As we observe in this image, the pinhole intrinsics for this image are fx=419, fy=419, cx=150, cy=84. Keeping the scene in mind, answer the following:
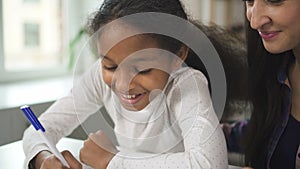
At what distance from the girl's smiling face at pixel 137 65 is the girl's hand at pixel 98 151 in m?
0.10

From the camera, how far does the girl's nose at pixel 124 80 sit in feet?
1.86

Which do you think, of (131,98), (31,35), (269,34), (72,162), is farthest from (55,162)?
(31,35)

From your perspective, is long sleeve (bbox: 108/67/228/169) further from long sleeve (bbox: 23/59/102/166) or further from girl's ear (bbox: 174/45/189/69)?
long sleeve (bbox: 23/59/102/166)

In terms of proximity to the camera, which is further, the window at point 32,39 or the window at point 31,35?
the window at point 31,35

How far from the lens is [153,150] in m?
0.67

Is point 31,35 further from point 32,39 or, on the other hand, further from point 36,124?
point 36,124

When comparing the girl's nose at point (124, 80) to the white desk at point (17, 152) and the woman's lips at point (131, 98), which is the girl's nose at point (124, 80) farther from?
the white desk at point (17, 152)

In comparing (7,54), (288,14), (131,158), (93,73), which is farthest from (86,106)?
(7,54)

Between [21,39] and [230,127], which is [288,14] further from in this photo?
[21,39]

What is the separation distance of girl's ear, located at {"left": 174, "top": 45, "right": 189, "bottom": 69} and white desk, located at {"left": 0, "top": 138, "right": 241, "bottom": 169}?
0.68ft

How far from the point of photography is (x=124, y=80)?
0.57 m

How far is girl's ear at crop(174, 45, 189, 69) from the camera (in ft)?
1.94

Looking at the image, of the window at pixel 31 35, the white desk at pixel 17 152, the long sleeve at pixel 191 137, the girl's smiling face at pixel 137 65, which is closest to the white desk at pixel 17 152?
the white desk at pixel 17 152

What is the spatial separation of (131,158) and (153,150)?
1.5 inches
